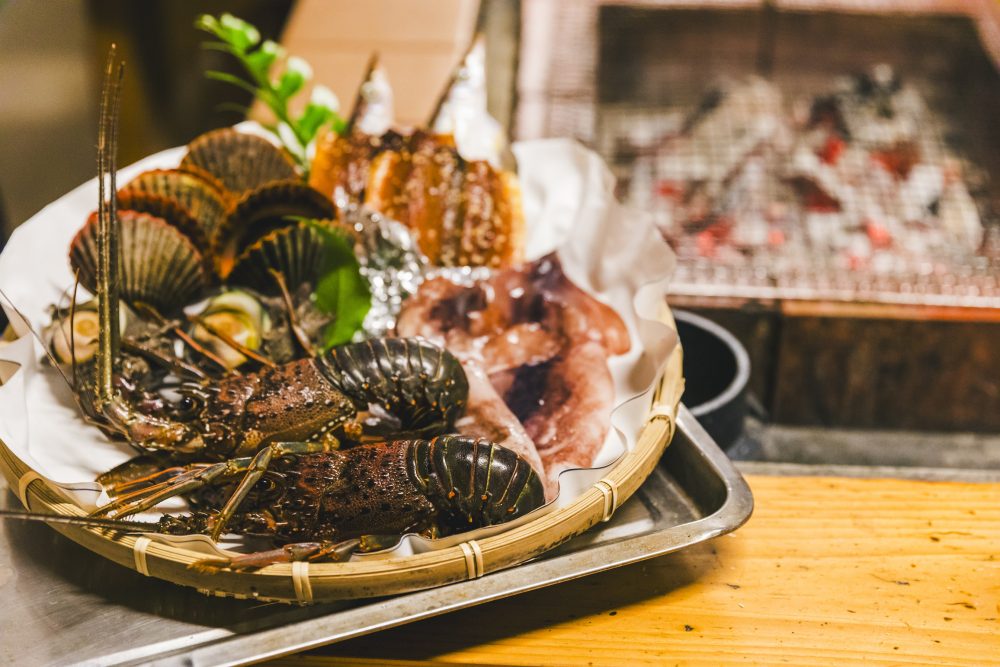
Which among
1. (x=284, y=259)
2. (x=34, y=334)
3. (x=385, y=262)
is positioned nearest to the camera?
(x=34, y=334)

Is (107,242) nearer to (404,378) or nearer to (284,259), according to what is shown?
(284,259)

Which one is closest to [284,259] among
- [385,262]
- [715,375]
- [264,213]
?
[264,213]

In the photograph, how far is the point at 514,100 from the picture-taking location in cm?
283

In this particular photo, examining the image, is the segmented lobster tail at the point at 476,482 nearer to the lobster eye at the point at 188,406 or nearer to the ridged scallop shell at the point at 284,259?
the lobster eye at the point at 188,406

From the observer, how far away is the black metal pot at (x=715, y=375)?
6.05ft

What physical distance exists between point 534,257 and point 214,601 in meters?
1.07

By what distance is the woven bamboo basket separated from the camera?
44.4 inches

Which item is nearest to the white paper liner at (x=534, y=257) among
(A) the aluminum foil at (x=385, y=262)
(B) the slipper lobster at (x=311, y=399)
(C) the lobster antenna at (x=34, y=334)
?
(C) the lobster antenna at (x=34, y=334)

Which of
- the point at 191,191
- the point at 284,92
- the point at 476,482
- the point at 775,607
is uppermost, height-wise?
the point at 284,92

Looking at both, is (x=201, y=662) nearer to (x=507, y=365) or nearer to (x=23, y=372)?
(x=23, y=372)

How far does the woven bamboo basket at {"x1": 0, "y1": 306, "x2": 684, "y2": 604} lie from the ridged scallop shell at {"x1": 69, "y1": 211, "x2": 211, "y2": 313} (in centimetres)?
48

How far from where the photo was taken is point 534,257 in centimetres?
198

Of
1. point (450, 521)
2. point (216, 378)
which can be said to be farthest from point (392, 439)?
point (216, 378)

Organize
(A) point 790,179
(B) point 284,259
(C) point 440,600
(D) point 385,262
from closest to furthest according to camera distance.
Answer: (C) point 440,600
(B) point 284,259
(D) point 385,262
(A) point 790,179
